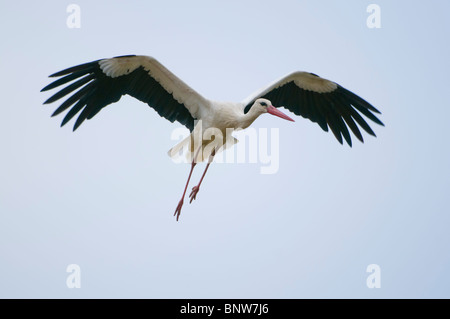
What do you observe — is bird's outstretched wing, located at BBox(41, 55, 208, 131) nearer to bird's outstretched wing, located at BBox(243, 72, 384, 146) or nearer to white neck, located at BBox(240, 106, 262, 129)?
white neck, located at BBox(240, 106, 262, 129)

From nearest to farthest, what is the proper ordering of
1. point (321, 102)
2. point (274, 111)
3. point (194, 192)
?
point (274, 111) < point (194, 192) < point (321, 102)

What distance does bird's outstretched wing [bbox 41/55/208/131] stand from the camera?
25.9ft

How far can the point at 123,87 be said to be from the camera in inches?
323

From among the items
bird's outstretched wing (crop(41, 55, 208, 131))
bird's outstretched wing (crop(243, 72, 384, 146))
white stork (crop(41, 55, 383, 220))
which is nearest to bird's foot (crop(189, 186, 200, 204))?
white stork (crop(41, 55, 383, 220))

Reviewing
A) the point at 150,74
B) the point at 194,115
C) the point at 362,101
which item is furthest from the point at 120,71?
the point at 362,101

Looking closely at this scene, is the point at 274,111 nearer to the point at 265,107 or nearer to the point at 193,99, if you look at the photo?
the point at 265,107

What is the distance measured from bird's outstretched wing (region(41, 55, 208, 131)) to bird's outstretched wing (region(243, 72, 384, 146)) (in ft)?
2.65

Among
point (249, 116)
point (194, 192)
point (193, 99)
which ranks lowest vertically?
point (194, 192)

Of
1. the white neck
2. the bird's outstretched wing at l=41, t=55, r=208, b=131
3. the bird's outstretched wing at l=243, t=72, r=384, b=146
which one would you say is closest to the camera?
the bird's outstretched wing at l=41, t=55, r=208, b=131

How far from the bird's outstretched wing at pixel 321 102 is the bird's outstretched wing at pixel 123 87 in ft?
2.65

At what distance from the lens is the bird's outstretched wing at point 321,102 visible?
8695 millimetres

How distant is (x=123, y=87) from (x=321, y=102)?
7.41 ft

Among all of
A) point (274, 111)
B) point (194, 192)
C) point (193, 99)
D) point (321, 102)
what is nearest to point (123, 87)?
point (193, 99)

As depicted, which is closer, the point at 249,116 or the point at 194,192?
the point at 249,116
